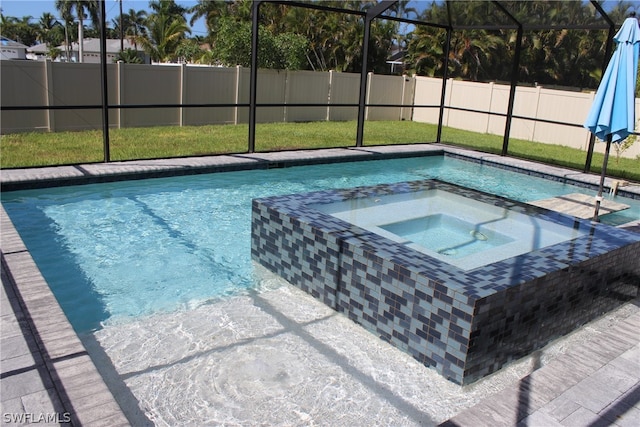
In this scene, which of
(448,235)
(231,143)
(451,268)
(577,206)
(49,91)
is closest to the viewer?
(451,268)

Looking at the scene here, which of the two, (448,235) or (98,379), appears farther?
(448,235)

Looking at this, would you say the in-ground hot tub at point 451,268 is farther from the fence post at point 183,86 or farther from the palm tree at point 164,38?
the palm tree at point 164,38

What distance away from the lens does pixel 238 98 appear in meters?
15.4

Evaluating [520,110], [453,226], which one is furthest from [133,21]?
[453,226]

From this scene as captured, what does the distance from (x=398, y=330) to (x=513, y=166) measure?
7.28 meters

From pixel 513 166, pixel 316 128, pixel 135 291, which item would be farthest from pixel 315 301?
pixel 316 128

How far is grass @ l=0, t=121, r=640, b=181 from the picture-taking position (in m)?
9.60

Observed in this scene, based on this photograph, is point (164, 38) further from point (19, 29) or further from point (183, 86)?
point (19, 29)

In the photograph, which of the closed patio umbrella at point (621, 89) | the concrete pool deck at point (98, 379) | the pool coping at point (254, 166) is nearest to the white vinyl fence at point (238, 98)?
the pool coping at point (254, 166)

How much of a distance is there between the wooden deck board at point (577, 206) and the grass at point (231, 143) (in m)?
2.74

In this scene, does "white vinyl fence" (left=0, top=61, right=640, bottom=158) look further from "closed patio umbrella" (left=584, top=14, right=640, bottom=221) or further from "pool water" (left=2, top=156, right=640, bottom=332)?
"closed patio umbrella" (left=584, top=14, right=640, bottom=221)

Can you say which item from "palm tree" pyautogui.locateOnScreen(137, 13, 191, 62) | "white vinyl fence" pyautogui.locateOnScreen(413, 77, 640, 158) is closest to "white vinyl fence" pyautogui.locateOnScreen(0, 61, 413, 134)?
"white vinyl fence" pyautogui.locateOnScreen(413, 77, 640, 158)

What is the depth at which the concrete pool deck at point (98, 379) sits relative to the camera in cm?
251
